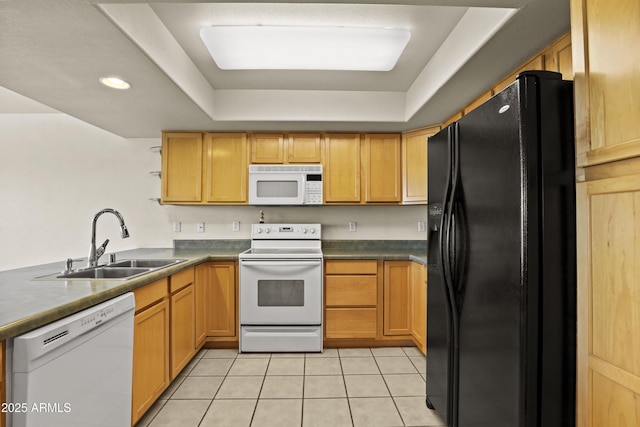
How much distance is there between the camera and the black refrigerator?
3.64ft

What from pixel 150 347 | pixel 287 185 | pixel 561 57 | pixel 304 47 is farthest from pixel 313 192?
pixel 561 57

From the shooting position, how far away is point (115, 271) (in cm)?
228

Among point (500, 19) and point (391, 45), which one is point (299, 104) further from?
point (500, 19)

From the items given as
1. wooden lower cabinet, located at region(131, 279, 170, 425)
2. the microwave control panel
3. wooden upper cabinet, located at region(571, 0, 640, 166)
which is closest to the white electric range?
the microwave control panel

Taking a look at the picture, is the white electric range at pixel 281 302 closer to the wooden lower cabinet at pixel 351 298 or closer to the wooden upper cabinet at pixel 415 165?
the wooden lower cabinet at pixel 351 298

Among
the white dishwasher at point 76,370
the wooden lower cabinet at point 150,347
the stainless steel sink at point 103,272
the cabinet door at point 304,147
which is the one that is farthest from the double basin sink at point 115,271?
the cabinet door at point 304,147

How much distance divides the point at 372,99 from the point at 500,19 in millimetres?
1547

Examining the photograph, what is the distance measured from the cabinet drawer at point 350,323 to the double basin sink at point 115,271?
145 cm

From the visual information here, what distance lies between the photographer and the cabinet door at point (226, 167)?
3.33m

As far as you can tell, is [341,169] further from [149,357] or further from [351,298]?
[149,357]

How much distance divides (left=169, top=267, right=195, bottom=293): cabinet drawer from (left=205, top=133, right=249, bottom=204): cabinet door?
90cm

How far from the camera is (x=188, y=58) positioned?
2.39 m

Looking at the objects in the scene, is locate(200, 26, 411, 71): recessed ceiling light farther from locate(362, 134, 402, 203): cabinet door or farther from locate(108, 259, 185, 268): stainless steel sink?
locate(108, 259, 185, 268): stainless steel sink

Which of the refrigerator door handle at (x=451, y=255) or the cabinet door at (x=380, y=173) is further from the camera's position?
the cabinet door at (x=380, y=173)
